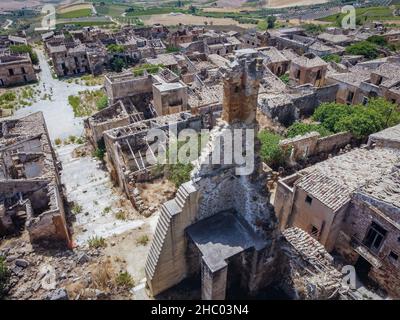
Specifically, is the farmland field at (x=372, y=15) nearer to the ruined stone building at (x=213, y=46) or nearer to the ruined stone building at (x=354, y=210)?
the ruined stone building at (x=213, y=46)

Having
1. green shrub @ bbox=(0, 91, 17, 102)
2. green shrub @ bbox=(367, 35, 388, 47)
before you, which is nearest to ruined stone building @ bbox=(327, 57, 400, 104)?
green shrub @ bbox=(367, 35, 388, 47)

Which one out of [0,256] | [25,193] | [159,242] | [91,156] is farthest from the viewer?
[91,156]

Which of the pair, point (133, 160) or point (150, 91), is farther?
point (150, 91)

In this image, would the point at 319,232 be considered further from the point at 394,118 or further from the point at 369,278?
the point at 394,118

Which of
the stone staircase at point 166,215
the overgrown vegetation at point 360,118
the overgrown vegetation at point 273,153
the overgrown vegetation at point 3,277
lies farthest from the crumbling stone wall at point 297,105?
the overgrown vegetation at point 3,277

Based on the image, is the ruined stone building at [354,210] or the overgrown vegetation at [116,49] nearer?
the ruined stone building at [354,210]

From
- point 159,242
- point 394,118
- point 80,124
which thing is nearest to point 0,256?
point 159,242

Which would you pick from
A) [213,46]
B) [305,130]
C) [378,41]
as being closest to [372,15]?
[378,41]
